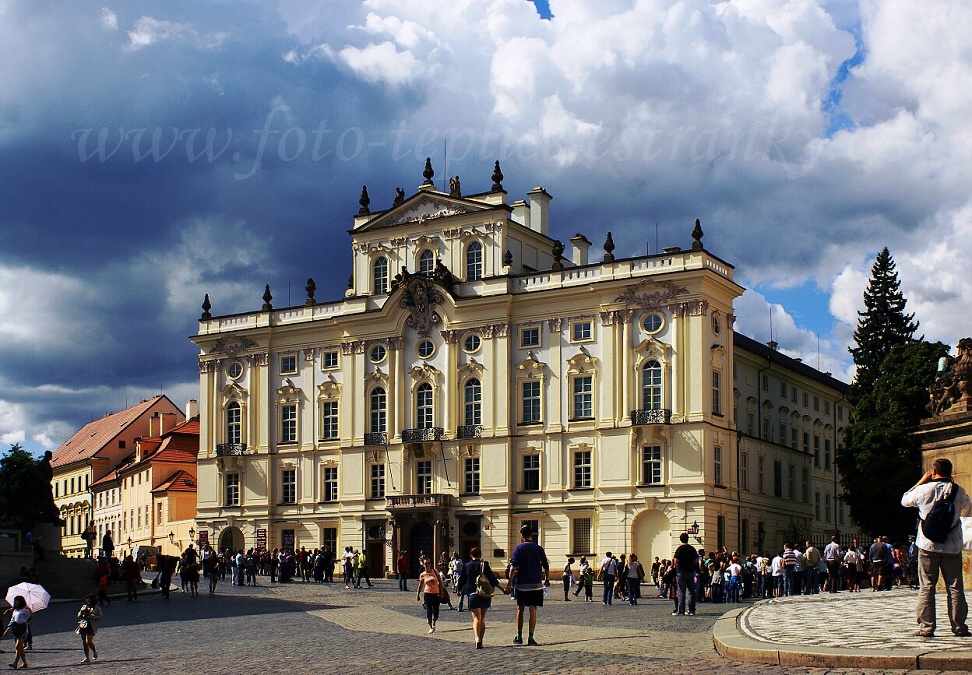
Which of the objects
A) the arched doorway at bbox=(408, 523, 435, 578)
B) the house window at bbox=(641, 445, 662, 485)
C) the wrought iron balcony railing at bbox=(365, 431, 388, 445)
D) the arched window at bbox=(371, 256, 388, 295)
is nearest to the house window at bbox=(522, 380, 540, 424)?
the house window at bbox=(641, 445, 662, 485)

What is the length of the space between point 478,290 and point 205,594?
25.7 meters

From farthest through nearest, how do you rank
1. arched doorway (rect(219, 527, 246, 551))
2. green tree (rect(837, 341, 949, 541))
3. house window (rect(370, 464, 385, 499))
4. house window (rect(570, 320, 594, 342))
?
arched doorway (rect(219, 527, 246, 551)) < house window (rect(370, 464, 385, 499)) < house window (rect(570, 320, 594, 342)) < green tree (rect(837, 341, 949, 541))

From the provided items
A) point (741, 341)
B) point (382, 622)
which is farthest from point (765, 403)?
point (382, 622)

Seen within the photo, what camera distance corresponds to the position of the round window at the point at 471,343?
70.4 meters

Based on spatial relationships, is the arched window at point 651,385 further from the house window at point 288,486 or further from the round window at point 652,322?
the house window at point 288,486

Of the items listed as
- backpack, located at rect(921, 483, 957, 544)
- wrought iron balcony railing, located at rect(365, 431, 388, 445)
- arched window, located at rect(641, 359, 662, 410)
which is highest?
arched window, located at rect(641, 359, 662, 410)

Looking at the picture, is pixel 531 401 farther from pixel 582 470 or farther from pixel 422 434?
pixel 422 434

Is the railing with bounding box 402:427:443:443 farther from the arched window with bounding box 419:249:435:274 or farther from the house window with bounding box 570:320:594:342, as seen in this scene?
the house window with bounding box 570:320:594:342

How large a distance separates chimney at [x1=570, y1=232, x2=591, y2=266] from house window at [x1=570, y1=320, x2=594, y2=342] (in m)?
8.34

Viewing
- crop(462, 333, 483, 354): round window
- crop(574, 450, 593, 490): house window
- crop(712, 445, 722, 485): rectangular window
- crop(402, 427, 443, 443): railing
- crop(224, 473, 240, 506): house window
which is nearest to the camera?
crop(712, 445, 722, 485): rectangular window

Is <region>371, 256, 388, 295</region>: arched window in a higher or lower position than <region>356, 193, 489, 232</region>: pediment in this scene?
lower

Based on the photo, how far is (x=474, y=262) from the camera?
7150 centimetres

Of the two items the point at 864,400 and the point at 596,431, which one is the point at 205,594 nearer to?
the point at 596,431

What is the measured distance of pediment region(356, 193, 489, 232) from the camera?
71.8 m
